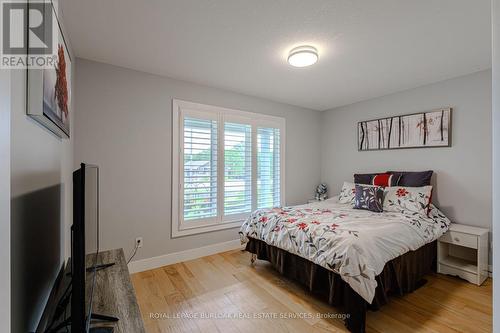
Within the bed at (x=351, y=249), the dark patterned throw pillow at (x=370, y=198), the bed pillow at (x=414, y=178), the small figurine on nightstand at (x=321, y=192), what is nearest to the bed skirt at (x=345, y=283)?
the bed at (x=351, y=249)

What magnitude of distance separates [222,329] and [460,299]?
224 centimetres

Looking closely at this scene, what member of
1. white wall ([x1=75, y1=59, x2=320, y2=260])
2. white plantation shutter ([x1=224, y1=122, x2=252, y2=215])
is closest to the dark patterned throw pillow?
white plantation shutter ([x1=224, y1=122, x2=252, y2=215])

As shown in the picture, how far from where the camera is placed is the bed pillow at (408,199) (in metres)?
2.73

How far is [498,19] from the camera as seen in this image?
81 cm

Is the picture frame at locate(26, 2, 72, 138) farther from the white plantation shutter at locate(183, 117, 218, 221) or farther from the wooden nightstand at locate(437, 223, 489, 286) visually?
the wooden nightstand at locate(437, 223, 489, 286)

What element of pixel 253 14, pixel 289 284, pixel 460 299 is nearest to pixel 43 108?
pixel 253 14

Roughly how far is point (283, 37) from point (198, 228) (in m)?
2.48

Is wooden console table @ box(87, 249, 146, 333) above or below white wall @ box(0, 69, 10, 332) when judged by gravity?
below

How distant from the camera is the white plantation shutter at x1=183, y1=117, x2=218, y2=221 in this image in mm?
3016

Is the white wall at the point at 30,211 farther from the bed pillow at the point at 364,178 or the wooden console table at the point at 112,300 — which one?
the bed pillow at the point at 364,178

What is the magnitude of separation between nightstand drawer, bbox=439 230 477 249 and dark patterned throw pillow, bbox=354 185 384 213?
696 mm

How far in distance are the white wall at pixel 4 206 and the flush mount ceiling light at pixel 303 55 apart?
82.2 inches

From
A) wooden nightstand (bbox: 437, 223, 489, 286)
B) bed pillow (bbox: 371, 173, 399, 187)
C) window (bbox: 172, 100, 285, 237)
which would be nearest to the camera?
wooden nightstand (bbox: 437, 223, 489, 286)

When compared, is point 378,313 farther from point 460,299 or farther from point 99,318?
point 99,318
